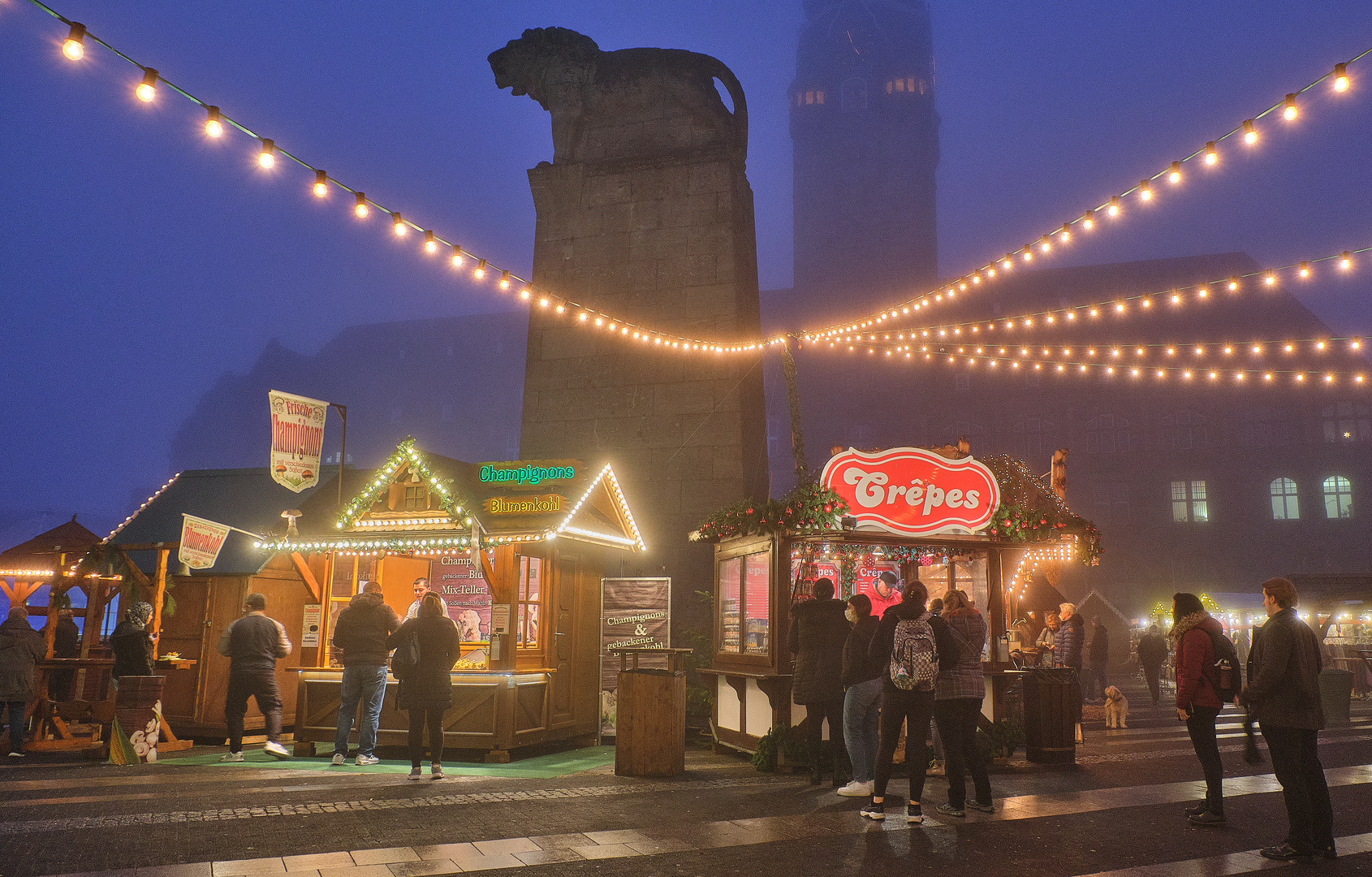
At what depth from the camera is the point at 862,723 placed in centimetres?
784

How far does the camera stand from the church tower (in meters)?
72.8

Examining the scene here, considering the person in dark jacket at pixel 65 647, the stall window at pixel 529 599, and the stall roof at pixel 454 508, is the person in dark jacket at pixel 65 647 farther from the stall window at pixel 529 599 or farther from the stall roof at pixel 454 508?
the stall window at pixel 529 599

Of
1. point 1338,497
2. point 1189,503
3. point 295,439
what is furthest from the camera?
point 1189,503

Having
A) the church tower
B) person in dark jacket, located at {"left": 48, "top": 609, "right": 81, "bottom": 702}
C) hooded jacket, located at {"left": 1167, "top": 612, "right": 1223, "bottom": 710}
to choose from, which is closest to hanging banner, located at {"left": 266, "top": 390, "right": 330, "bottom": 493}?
person in dark jacket, located at {"left": 48, "top": 609, "right": 81, "bottom": 702}

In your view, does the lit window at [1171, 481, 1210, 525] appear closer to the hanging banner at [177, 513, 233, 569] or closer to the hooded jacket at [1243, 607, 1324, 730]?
the hooded jacket at [1243, 607, 1324, 730]

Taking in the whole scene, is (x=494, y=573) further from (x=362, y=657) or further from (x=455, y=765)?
(x=455, y=765)

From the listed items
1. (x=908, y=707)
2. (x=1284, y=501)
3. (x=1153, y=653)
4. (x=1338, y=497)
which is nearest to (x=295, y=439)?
(x=908, y=707)

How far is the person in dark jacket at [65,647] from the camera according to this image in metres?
12.7

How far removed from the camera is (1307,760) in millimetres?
5617

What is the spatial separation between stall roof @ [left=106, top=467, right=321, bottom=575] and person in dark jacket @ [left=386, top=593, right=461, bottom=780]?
982 centimetres

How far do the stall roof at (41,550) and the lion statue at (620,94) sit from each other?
10946mm

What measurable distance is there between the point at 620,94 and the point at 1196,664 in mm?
14099

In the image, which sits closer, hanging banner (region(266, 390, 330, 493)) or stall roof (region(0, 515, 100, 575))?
hanging banner (region(266, 390, 330, 493))

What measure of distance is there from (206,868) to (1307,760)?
6527 millimetres
